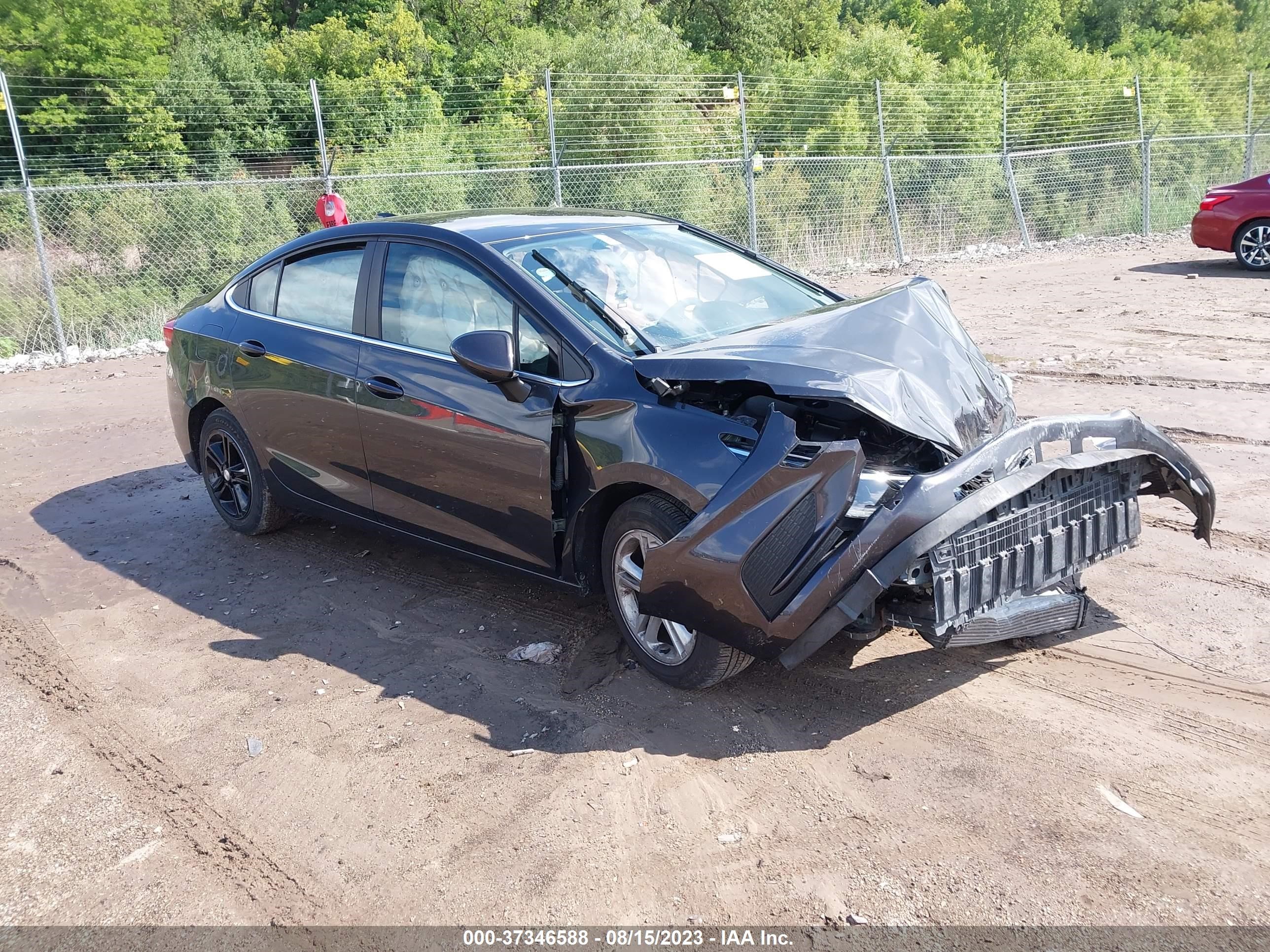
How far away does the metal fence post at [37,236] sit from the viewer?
40.3ft

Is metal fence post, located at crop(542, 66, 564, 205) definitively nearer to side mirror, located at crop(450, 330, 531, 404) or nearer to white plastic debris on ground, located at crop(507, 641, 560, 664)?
side mirror, located at crop(450, 330, 531, 404)

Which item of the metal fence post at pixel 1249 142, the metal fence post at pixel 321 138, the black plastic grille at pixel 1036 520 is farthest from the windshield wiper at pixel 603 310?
the metal fence post at pixel 1249 142

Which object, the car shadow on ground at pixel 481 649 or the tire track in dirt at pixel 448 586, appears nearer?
the car shadow on ground at pixel 481 649

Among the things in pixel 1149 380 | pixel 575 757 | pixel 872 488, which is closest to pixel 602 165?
pixel 1149 380

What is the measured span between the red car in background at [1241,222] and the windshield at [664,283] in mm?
12136

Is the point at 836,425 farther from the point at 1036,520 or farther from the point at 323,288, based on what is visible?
the point at 323,288

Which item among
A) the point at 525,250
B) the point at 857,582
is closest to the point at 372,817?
the point at 857,582

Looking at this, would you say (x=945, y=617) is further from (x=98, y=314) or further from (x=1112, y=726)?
(x=98, y=314)

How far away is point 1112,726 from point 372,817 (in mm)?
2522

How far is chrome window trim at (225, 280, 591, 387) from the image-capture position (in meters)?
4.25

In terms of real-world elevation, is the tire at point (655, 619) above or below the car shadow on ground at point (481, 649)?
above

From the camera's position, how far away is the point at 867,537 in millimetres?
3346

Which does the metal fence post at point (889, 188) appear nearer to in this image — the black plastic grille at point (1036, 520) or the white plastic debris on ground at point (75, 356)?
the white plastic debris on ground at point (75, 356)

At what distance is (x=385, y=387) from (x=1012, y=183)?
61.0 ft
